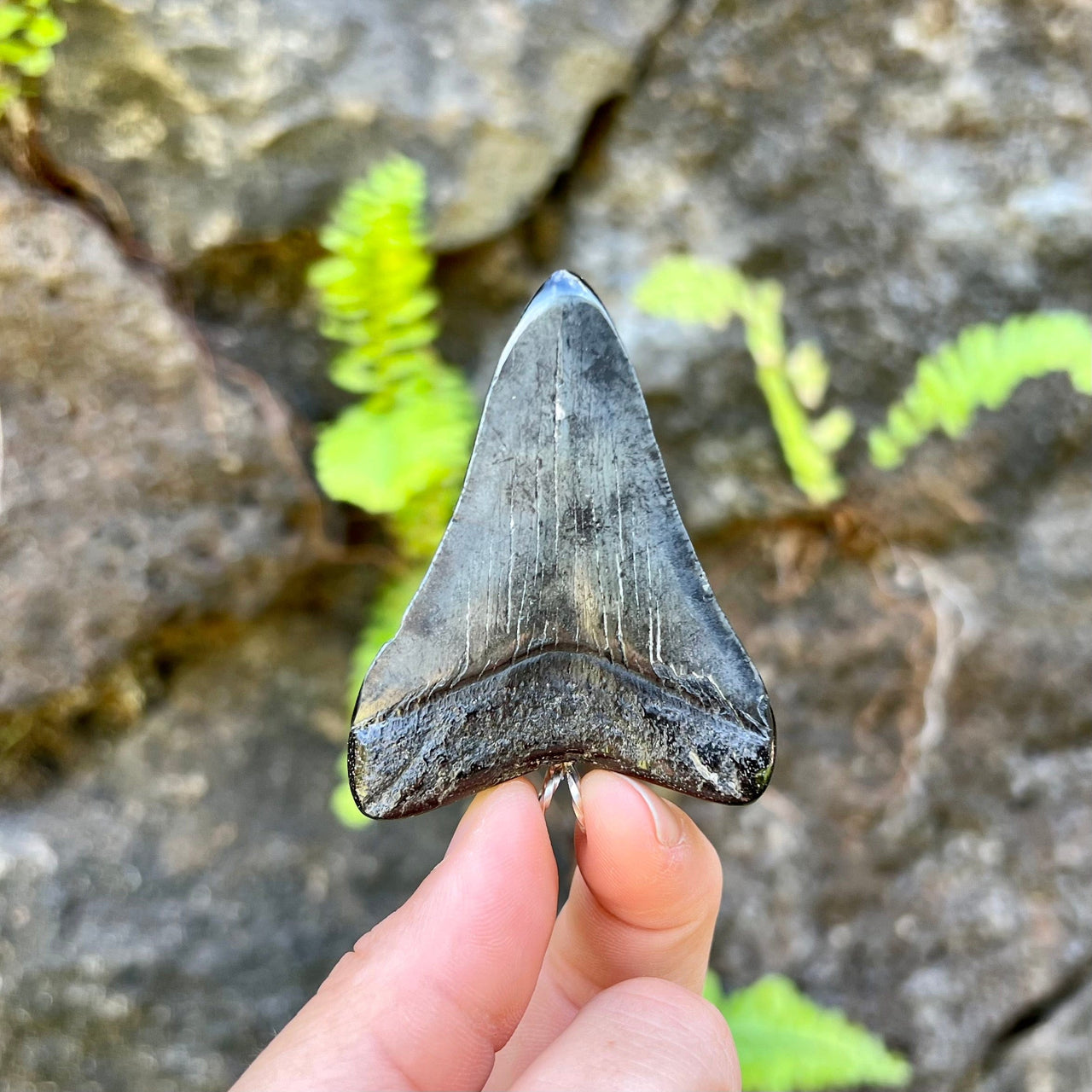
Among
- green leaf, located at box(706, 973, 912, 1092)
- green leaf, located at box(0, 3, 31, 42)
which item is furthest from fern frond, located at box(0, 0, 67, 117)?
green leaf, located at box(706, 973, 912, 1092)

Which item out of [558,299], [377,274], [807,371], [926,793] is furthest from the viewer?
[926,793]

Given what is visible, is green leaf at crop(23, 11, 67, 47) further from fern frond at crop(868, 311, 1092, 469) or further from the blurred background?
fern frond at crop(868, 311, 1092, 469)

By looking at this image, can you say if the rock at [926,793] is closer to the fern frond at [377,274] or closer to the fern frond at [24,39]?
the fern frond at [377,274]

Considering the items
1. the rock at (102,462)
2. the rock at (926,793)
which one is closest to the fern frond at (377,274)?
the rock at (102,462)

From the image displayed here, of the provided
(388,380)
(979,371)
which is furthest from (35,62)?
(979,371)

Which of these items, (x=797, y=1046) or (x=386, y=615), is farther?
(x=386, y=615)

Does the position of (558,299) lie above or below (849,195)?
above

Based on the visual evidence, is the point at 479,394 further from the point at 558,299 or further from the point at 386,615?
the point at 558,299
